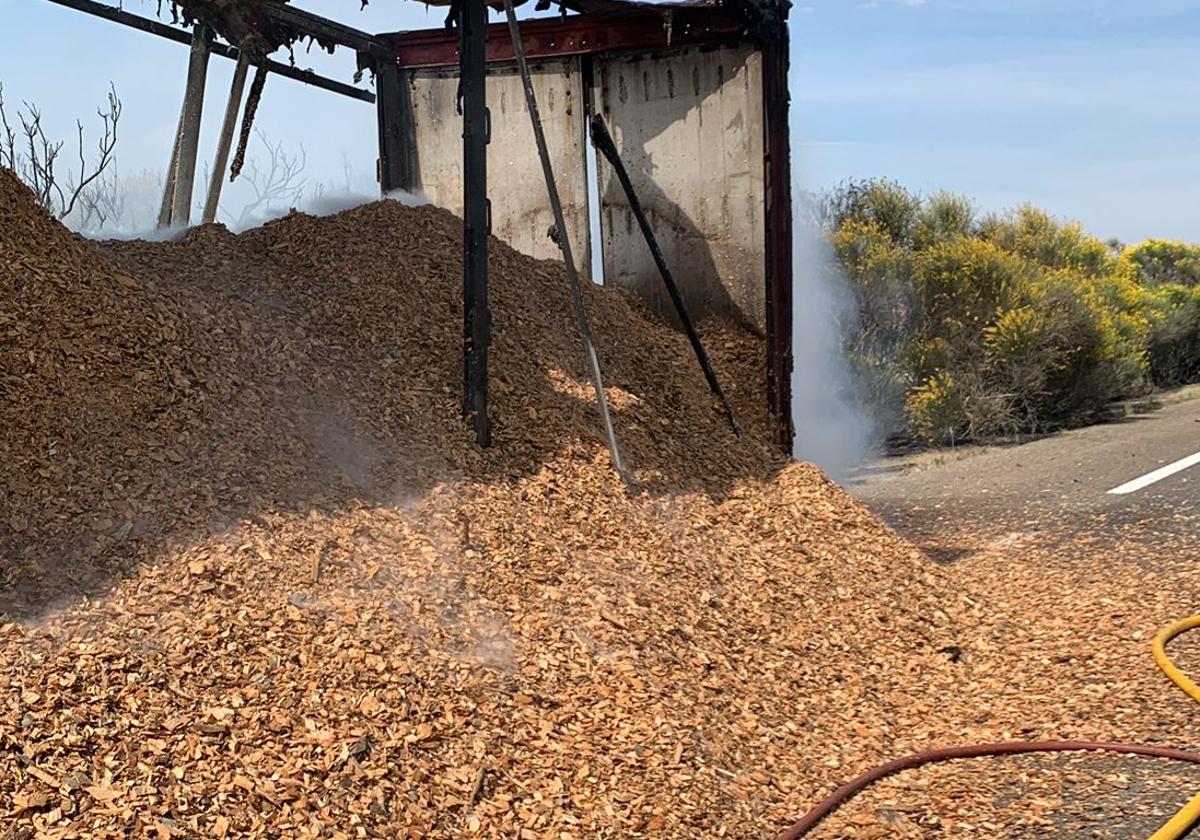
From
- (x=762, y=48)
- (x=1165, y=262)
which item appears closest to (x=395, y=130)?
(x=762, y=48)

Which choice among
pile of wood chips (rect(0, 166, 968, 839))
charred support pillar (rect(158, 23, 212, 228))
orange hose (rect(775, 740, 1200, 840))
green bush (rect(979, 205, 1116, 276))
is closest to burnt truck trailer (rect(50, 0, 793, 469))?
charred support pillar (rect(158, 23, 212, 228))

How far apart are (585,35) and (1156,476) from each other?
18.1 ft

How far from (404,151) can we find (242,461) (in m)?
4.98

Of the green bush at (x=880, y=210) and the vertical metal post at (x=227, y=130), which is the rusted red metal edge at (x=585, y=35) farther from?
the green bush at (x=880, y=210)

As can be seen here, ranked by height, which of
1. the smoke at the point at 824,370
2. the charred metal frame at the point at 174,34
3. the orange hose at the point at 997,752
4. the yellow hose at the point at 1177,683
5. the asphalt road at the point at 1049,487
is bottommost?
the orange hose at the point at 997,752

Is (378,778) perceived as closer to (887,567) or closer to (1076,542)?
(887,567)

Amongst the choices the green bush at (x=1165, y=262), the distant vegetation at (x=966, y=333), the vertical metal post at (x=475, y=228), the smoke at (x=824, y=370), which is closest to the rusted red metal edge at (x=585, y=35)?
the vertical metal post at (x=475, y=228)

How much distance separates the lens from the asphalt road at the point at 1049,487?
8.20 meters

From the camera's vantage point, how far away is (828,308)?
46.9ft

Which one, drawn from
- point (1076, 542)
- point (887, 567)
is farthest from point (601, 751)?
point (1076, 542)

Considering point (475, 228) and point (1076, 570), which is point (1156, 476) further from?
point (475, 228)

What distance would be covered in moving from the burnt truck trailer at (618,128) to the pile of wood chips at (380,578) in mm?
1349

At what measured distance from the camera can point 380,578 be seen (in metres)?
4.44

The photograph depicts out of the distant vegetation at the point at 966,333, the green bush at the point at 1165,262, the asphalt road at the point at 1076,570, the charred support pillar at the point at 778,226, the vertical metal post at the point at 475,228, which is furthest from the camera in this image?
the green bush at the point at 1165,262
